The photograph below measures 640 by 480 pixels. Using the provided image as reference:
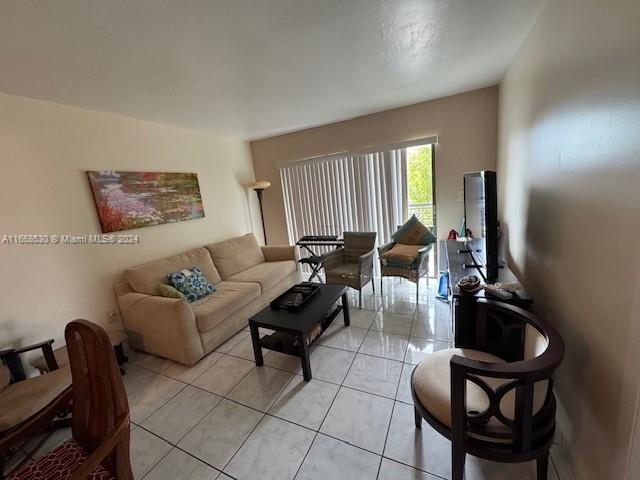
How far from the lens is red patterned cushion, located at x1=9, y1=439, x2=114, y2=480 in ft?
3.24

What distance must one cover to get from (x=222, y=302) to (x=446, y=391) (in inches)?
80.5

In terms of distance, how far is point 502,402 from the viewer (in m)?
1.06

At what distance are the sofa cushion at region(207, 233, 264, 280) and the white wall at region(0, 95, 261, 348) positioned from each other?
1.74 feet

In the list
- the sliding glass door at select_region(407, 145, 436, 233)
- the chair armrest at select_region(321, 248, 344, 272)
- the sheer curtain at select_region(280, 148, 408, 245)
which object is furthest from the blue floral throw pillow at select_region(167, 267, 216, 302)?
the sliding glass door at select_region(407, 145, 436, 233)

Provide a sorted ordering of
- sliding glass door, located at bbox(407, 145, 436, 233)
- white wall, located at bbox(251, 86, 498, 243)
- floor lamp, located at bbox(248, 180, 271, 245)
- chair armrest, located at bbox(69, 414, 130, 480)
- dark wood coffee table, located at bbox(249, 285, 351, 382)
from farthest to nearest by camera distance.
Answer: floor lamp, located at bbox(248, 180, 271, 245)
sliding glass door, located at bbox(407, 145, 436, 233)
white wall, located at bbox(251, 86, 498, 243)
dark wood coffee table, located at bbox(249, 285, 351, 382)
chair armrest, located at bbox(69, 414, 130, 480)

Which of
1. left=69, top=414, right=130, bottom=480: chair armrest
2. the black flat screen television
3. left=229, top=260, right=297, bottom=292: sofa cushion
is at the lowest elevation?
left=229, top=260, right=297, bottom=292: sofa cushion

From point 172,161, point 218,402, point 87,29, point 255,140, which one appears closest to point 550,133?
point 87,29

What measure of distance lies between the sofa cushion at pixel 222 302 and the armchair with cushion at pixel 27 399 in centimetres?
90

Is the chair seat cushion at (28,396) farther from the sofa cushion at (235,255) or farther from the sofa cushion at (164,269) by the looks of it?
the sofa cushion at (235,255)

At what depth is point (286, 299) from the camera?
8.09ft

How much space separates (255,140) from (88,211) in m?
2.72

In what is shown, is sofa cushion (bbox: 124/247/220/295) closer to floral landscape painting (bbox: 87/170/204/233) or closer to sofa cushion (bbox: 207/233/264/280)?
sofa cushion (bbox: 207/233/264/280)

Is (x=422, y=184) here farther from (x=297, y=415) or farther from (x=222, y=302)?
(x=297, y=415)

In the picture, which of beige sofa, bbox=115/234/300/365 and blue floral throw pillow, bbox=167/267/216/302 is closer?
beige sofa, bbox=115/234/300/365
